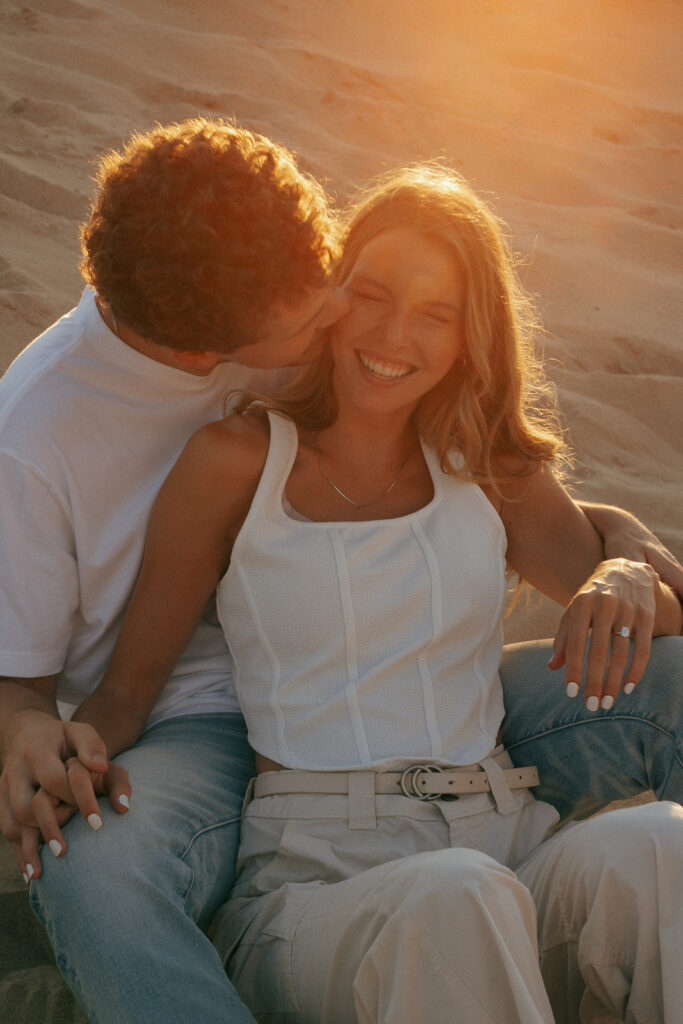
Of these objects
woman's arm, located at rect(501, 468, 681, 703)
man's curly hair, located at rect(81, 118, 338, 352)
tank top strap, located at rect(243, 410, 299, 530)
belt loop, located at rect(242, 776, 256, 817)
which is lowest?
belt loop, located at rect(242, 776, 256, 817)

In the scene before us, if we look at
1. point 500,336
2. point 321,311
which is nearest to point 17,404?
point 321,311

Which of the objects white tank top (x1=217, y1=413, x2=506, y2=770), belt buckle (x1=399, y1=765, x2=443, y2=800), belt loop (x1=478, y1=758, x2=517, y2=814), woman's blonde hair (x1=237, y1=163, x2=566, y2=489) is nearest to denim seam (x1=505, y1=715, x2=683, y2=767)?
white tank top (x1=217, y1=413, x2=506, y2=770)

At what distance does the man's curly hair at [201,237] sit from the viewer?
1.95 metres

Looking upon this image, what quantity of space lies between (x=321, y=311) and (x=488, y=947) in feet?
4.03

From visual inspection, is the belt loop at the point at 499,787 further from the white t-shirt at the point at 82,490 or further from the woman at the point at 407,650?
the white t-shirt at the point at 82,490

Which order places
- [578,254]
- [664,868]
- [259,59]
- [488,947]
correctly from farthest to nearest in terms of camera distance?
1. [259,59]
2. [578,254]
3. [664,868]
4. [488,947]

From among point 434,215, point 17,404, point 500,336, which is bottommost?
point 17,404

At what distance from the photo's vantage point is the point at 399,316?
232cm

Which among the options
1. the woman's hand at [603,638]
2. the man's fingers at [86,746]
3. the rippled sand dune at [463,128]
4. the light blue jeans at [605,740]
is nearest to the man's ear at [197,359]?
the man's fingers at [86,746]

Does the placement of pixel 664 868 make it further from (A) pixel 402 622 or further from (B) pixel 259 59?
(B) pixel 259 59

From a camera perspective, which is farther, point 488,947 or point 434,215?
point 434,215

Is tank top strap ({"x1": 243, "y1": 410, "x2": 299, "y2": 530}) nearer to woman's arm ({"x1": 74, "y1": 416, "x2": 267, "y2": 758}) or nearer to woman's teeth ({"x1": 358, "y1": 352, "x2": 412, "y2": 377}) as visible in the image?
woman's arm ({"x1": 74, "y1": 416, "x2": 267, "y2": 758})

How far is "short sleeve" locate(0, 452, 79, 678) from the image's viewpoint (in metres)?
2.11

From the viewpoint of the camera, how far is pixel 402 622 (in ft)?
7.18
